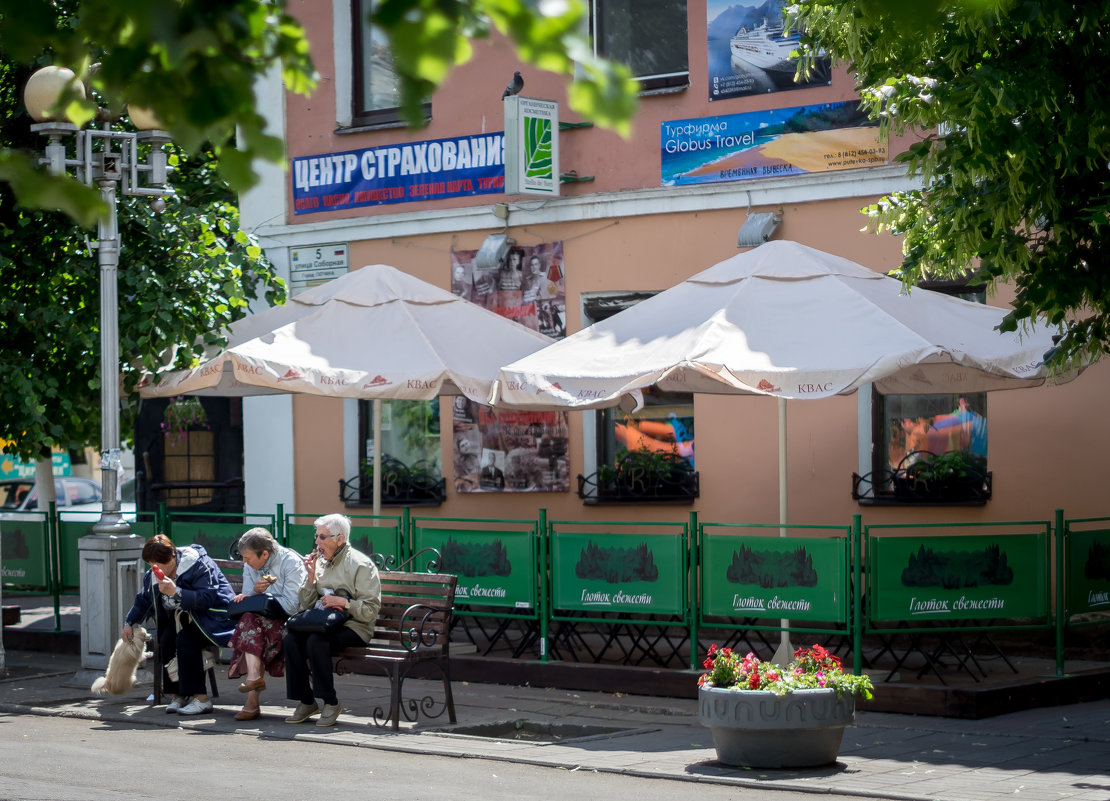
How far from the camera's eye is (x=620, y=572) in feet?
39.9

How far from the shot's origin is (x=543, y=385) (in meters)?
11.7

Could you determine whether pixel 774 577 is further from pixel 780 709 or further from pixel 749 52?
pixel 749 52

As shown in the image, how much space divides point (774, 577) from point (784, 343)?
5.38 ft

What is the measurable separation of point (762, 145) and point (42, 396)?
268 inches

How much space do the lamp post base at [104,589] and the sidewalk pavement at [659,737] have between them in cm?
26

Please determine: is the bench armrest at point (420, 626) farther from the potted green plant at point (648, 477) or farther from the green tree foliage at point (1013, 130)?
the potted green plant at point (648, 477)

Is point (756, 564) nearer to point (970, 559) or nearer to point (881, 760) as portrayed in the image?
point (970, 559)

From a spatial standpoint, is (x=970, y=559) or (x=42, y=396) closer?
(x=970, y=559)

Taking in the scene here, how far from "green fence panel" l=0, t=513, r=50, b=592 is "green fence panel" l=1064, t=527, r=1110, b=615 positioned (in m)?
9.33

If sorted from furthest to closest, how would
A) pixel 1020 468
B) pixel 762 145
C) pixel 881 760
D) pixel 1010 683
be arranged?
pixel 762 145, pixel 1020 468, pixel 1010 683, pixel 881 760

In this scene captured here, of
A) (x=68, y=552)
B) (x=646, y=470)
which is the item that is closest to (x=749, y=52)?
(x=646, y=470)

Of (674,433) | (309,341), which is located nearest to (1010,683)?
(674,433)

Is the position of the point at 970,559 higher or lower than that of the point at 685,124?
lower

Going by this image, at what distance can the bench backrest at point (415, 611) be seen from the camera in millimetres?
10961
